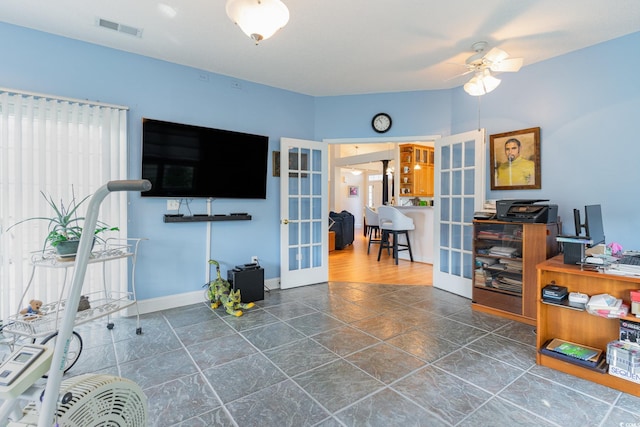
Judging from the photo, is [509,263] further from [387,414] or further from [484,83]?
[387,414]

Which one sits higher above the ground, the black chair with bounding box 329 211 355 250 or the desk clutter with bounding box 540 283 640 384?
the black chair with bounding box 329 211 355 250

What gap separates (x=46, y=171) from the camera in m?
2.68

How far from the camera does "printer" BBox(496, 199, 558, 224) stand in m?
2.83

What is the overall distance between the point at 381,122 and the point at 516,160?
5.59ft

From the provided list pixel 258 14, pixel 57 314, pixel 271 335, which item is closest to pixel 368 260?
pixel 271 335

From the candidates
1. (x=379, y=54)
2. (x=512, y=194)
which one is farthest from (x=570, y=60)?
(x=379, y=54)

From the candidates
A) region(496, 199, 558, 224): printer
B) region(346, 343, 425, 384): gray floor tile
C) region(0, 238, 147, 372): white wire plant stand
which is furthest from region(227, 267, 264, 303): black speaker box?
region(496, 199, 558, 224): printer

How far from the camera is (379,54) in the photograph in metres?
3.11

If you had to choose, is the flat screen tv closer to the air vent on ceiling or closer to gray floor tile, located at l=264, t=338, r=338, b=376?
the air vent on ceiling

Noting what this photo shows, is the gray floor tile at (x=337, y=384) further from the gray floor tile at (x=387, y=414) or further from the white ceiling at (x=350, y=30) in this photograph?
the white ceiling at (x=350, y=30)

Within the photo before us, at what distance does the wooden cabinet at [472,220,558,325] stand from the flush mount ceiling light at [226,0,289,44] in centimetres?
272

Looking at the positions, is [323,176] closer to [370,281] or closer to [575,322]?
[370,281]

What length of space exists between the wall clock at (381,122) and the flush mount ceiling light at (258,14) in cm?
263

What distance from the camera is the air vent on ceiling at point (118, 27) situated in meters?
2.57
